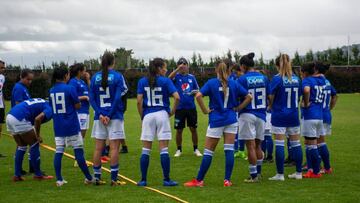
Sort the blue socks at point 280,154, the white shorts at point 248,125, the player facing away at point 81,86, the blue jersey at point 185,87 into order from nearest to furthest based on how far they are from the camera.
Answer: the white shorts at point 248,125 → the blue socks at point 280,154 → the player facing away at point 81,86 → the blue jersey at point 185,87

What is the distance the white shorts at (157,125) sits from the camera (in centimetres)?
927

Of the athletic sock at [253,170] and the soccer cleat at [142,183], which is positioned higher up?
the athletic sock at [253,170]

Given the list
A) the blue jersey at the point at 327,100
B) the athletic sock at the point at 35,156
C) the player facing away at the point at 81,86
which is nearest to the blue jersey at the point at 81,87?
the player facing away at the point at 81,86

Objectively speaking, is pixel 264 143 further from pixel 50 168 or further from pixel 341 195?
pixel 50 168

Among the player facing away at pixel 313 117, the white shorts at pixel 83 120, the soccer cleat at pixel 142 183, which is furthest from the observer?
the white shorts at pixel 83 120

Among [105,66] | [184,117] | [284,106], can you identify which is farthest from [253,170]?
[184,117]

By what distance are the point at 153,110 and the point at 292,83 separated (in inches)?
106

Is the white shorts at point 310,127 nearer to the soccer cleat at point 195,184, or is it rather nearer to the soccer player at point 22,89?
the soccer cleat at point 195,184

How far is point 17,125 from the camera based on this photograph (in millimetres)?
10055

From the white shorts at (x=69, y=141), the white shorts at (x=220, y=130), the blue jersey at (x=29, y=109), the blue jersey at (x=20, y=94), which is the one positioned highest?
the blue jersey at (x=20, y=94)

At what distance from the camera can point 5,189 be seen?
948 centimetres

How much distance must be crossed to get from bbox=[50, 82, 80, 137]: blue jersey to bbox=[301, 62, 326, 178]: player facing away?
4.42 metres

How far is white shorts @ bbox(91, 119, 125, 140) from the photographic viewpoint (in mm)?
9367

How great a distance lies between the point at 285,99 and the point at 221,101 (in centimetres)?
143
